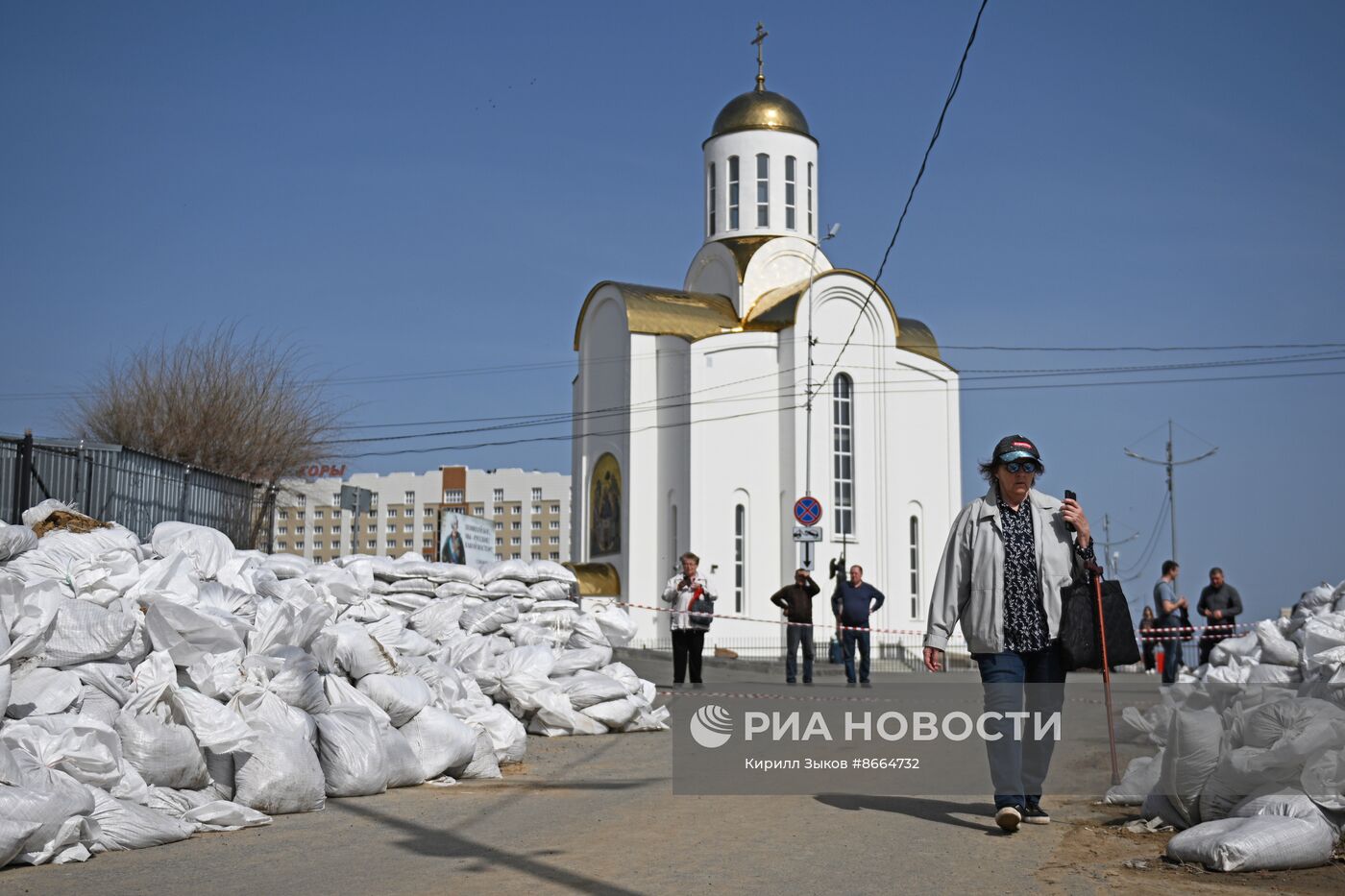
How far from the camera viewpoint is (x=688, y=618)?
15.5 meters

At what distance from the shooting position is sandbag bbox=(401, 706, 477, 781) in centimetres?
809

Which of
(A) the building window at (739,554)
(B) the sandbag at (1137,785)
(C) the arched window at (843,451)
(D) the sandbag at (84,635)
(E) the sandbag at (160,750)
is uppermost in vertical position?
(C) the arched window at (843,451)

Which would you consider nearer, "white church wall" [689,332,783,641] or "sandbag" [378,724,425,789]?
"sandbag" [378,724,425,789]

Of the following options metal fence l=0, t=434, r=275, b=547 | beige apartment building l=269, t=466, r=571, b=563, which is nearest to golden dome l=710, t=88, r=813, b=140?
metal fence l=0, t=434, r=275, b=547

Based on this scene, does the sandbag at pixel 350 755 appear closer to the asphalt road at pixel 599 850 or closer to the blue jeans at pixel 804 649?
the asphalt road at pixel 599 850

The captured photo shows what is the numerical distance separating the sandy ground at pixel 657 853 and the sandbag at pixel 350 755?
0.34 ft

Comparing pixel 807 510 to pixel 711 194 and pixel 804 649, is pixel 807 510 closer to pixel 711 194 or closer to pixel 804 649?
pixel 804 649

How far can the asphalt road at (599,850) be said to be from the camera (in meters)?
5.05

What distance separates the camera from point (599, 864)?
17.6 ft

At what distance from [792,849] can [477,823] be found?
1702 mm

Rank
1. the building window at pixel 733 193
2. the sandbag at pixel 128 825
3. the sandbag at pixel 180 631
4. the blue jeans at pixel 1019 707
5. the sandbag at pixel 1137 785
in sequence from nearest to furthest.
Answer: the sandbag at pixel 128 825
the blue jeans at pixel 1019 707
the sandbag at pixel 1137 785
the sandbag at pixel 180 631
the building window at pixel 733 193

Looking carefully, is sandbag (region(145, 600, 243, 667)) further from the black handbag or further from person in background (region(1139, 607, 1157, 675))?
person in background (region(1139, 607, 1157, 675))

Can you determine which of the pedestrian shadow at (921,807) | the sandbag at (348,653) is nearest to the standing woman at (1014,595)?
the pedestrian shadow at (921,807)

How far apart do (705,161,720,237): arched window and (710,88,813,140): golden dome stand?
110 cm
